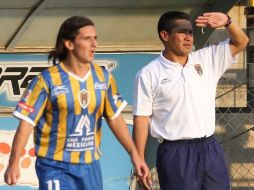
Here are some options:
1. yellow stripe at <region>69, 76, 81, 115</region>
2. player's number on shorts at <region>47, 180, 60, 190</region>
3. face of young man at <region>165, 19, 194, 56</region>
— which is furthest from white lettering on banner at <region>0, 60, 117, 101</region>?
player's number on shorts at <region>47, 180, 60, 190</region>

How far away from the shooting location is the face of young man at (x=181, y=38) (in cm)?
464

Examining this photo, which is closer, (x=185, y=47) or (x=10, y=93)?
(x=185, y=47)

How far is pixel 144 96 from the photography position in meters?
4.67

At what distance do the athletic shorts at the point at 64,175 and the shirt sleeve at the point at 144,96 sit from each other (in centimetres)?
59

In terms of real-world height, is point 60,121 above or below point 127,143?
above

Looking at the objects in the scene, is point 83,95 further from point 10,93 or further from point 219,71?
point 10,93

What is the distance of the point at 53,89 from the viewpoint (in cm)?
421

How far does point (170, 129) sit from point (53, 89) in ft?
2.90

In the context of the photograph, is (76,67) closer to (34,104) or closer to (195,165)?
(34,104)

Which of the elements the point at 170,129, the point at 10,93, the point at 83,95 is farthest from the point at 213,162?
the point at 10,93

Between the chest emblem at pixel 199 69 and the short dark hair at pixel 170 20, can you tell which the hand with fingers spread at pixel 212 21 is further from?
the chest emblem at pixel 199 69

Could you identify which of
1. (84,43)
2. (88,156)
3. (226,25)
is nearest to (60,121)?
(88,156)

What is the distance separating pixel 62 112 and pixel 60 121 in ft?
0.19

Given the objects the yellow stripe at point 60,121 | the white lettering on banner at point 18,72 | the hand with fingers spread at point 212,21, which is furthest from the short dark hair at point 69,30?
the white lettering on banner at point 18,72
